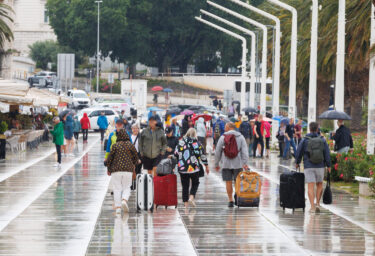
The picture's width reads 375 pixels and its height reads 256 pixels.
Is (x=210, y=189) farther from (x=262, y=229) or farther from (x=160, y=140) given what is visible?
(x=262, y=229)

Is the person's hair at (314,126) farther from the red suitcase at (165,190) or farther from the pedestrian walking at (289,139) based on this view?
the pedestrian walking at (289,139)

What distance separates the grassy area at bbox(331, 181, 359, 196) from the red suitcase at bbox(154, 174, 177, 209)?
5.45 meters

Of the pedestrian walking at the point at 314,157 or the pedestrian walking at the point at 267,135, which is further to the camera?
the pedestrian walking at the point at 267,135

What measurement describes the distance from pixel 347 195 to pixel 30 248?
388 inches

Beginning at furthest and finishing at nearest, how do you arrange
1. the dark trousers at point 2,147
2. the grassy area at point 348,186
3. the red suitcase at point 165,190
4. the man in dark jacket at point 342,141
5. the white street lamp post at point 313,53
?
the white street lamp post at point 313,53 → the dark trousers at point 2,147 → the man in dark jacket at point 342,141 → the grassy area at point 348,186 → the red suitcase at point 165,190

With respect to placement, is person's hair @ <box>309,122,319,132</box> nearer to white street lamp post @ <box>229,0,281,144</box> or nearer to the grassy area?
the grassy area

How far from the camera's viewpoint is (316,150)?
16.2 meters

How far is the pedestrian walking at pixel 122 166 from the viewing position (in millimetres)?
15828

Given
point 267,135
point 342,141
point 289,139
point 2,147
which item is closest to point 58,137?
point 2,147

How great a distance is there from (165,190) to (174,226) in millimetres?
2373

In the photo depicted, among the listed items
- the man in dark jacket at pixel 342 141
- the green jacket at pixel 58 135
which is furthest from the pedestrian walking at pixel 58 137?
the man in dark jacket at pixel 342 141

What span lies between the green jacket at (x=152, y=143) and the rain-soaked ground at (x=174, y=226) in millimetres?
1234

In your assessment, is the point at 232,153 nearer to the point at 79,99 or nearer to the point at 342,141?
the point at 342,141

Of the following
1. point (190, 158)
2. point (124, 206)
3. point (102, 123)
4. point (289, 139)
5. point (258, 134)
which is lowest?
point (124, 206)
